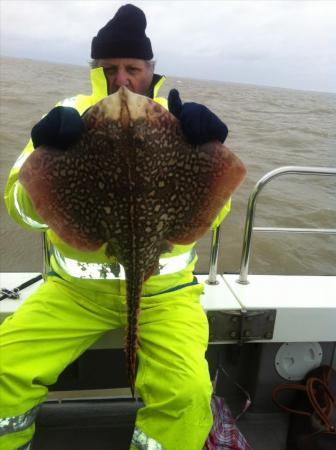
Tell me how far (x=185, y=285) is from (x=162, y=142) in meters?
1.03

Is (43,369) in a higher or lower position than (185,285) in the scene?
lower

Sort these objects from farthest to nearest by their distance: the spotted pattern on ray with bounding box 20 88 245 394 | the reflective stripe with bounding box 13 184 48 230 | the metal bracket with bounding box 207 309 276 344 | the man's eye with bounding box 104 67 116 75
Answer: the metal bracket with bounding box 207 309 276 344, the man's eye with bounding box 104 67 116 75, the reflective stripe with bounding box 13 184 48 230, the spotted pattern on ray with bounding box 20 88 245 394

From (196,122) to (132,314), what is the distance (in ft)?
2.92

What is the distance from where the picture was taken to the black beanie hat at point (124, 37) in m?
2.44

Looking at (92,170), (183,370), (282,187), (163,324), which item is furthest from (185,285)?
(282,187)

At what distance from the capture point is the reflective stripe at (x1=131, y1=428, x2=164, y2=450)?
1.93 metres

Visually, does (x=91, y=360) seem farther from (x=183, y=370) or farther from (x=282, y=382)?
(x=282, y=382)

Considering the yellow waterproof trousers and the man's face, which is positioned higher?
the man's face

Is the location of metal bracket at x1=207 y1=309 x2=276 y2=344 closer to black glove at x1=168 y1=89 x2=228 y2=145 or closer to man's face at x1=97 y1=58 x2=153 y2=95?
black glove at x1=168 y1=89 x2=228 y2=145

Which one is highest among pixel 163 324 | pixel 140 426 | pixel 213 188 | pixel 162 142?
pixel 162 142

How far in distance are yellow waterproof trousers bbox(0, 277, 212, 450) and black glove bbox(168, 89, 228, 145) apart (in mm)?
965

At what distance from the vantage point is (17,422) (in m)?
1.98

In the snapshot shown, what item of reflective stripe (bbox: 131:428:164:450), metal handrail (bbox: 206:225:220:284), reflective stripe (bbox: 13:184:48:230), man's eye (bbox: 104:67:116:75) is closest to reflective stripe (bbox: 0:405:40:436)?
reflective stripe (bbox: 131:428:164:450)

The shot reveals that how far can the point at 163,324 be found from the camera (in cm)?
217
